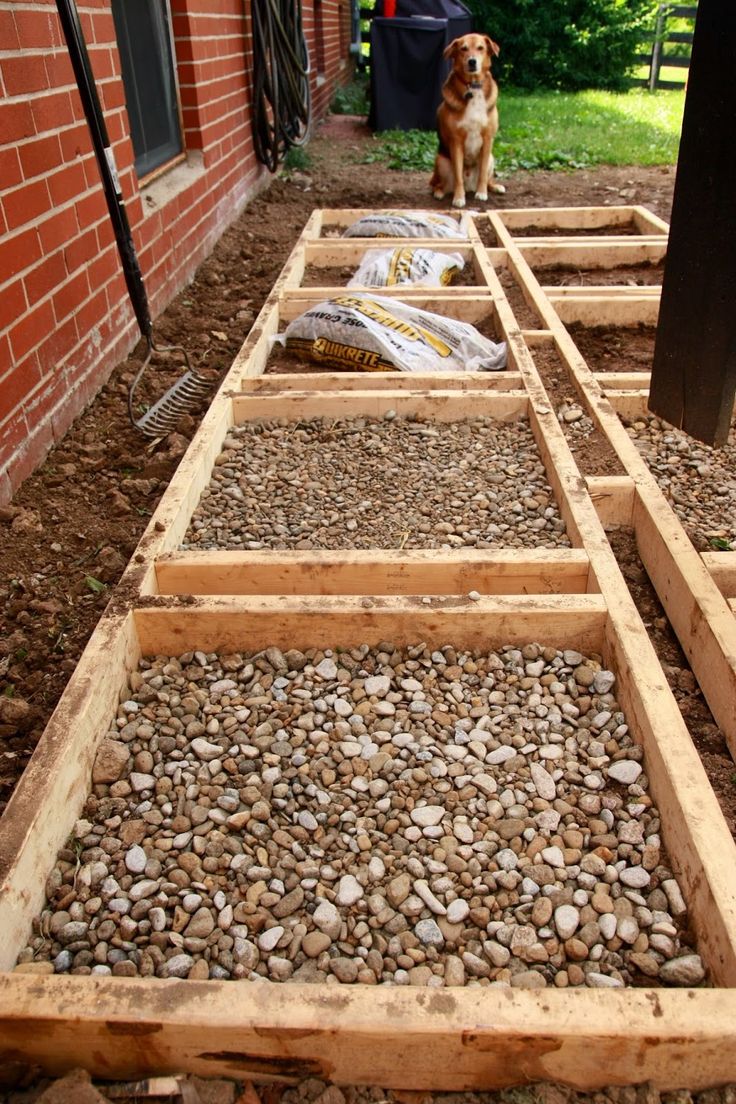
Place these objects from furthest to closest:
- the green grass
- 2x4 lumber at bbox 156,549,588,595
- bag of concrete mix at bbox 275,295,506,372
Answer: the green grass
bag of concrete mix at bbox 275,295,506,372
2x4 lumber at bbox 156,549,588,595

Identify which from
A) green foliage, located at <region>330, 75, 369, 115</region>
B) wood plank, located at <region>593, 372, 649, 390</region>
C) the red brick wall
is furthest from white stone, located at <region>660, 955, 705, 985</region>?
green foliage, located at <region>330, 75, 369, 115</region>

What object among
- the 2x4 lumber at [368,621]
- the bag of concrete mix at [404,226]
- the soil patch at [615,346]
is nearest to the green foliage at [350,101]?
the bag of concrete mix at [404,226]

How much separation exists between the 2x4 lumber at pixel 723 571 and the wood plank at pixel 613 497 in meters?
0.39

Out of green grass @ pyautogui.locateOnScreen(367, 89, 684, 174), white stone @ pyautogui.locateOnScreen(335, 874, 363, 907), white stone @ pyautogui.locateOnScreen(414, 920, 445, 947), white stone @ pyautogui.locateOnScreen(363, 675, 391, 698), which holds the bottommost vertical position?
white stone @ pyautogui.locateOnScreen(414, 920, 445, 947)

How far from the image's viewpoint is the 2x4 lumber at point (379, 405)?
10.2 feet

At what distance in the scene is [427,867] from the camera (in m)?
1.56

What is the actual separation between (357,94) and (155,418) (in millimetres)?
13705

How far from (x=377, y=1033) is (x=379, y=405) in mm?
2331

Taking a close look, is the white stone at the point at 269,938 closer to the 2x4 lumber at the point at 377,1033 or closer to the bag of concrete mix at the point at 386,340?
the 2x4 lumber at the point at 377,1033

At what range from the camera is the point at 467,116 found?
21.0ft

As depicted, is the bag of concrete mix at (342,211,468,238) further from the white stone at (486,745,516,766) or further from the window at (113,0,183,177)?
the white stone at (486,745,516,766)

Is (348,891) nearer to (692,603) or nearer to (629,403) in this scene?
(692,603)

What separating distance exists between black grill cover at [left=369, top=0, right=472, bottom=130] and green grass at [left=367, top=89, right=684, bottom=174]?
305 millimetres

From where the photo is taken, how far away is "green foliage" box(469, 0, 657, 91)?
51.7 feet
